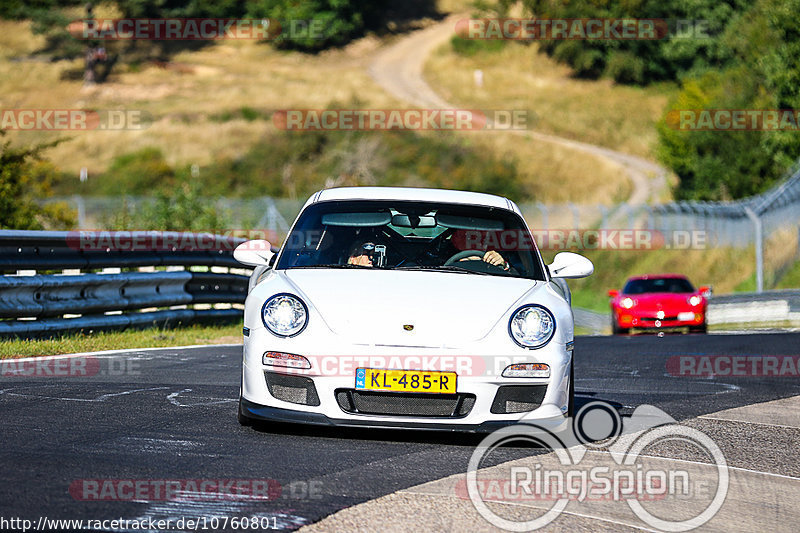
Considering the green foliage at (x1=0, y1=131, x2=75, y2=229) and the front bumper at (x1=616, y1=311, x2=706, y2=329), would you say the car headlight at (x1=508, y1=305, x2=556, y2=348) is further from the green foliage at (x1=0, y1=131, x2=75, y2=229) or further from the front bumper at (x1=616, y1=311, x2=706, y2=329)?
the front bumper at (x1=616, y1=311, x2=706, y2=329)

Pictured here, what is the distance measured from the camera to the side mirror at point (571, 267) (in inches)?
295

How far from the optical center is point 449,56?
8475 centimetres

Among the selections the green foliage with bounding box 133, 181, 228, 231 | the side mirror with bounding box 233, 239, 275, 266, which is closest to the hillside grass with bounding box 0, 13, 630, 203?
the green foliage with bounding box 133, 181, 228, 231

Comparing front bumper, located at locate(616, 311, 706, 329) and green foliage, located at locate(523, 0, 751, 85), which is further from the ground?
green foliage, located at locate(523, 0, 751, 85)

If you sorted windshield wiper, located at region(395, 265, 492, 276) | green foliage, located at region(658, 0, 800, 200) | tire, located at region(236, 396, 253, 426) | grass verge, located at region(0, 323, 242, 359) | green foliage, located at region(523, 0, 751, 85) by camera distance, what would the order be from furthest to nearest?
green foliage, located at region(523, 0, 751, 85), green foliage, located at region(658, 0, 800, 200), grass verge, located at region(0, 323, 242, 359), windshield wiper, located at region(395, 265, 492, 276), tire, located at region(236, 396, 253, 426)

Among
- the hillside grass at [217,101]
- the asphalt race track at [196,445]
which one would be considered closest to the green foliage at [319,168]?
the hillside grass at [217,101]

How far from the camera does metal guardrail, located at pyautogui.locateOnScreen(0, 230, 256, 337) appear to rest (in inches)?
444

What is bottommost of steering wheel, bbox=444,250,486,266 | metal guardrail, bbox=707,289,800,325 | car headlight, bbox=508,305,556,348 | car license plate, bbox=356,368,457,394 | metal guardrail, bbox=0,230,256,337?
metal guardrail, bbox=707,289,800,325

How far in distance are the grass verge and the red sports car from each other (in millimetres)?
8194

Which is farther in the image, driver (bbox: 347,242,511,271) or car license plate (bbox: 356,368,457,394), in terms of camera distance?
driver (bbox: 347,242,511,271)

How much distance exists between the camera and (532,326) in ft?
21.1

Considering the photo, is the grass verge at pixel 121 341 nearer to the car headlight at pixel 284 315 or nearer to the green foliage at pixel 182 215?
the car headlight at pixel 284 315

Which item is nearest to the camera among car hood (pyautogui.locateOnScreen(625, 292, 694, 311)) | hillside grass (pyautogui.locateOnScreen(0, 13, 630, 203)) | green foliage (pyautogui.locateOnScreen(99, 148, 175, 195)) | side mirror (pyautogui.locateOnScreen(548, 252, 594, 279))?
side mirror (pyautogui.locateOnScreen(548, 252, 594, 279))

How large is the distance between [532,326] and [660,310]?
14.7 metres
